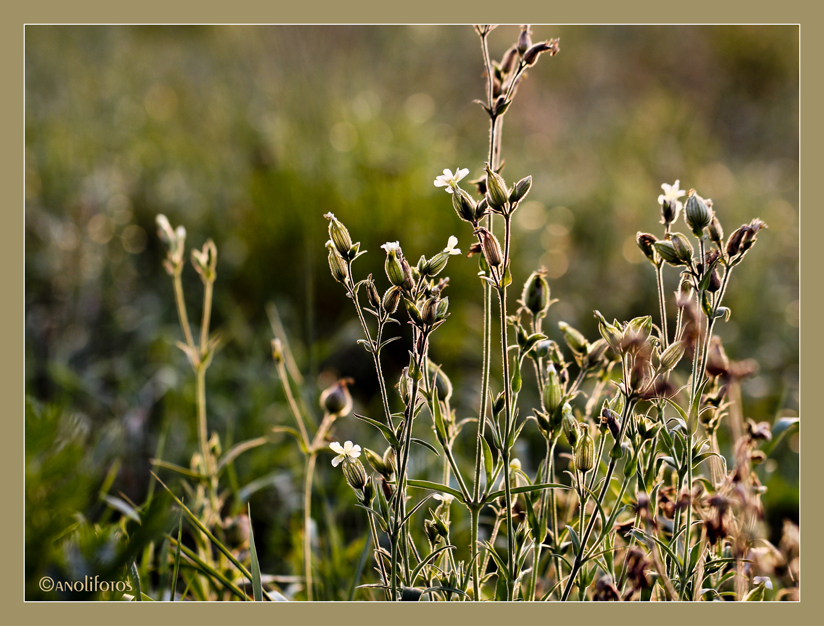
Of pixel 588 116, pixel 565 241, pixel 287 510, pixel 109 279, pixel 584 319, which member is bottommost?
pixel 287 510

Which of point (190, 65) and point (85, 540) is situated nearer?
point (85, 540)

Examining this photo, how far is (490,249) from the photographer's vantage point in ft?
1.96

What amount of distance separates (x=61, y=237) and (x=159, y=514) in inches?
60.9

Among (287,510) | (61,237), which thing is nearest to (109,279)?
(61,237)

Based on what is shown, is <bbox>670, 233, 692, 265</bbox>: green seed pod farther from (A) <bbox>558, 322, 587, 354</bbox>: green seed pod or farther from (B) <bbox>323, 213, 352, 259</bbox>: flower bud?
(B) <bbox>323, 213, 352, 259</bbox>: flower bud

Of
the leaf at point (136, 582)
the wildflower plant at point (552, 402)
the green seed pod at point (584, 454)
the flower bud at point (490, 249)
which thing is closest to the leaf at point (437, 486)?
the wildflower plant at point (552, 402)

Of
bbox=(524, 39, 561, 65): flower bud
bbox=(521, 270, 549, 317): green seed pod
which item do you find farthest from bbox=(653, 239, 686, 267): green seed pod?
bbox=(524, 39, 561, 65): flower bud

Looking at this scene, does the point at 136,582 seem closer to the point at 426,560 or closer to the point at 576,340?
the point at 426,560

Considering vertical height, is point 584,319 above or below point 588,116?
below

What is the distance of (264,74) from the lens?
129 inches

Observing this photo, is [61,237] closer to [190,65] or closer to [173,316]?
[173,316]

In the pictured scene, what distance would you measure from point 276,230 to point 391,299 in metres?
1.52

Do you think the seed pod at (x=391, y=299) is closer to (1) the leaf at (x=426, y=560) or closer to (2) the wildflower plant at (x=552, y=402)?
(2) the wildflower plant at (x=552, y=402)

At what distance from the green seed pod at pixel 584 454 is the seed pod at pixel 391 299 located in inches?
8.8
